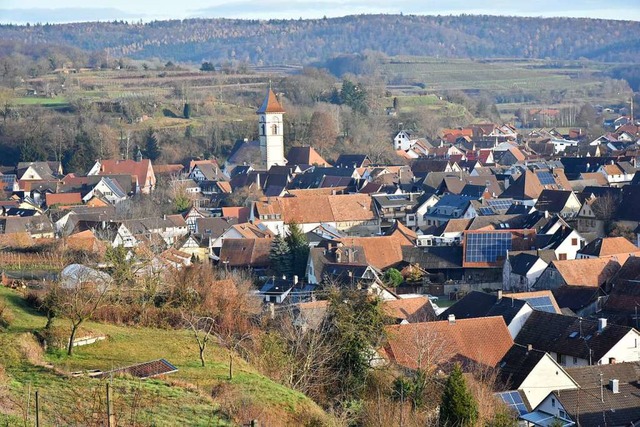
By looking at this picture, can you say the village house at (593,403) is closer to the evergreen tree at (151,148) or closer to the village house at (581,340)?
the village house at (581,340)

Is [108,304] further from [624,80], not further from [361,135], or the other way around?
[624,80]

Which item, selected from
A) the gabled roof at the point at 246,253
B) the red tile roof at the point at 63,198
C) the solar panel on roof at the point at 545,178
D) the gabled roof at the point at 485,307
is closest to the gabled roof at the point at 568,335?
the gabled roof at the point at 485,307

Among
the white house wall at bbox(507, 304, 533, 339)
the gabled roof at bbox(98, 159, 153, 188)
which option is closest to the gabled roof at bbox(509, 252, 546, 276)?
the white house wall at bbox(507, 304, 533, 339)

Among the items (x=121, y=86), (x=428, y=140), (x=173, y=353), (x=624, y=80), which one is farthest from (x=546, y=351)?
(x=624, y=80)

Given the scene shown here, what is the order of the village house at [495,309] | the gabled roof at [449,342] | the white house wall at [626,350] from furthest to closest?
the village house at [495,309]
the white house wall at [626,350]
the gabled roof at [449,342]

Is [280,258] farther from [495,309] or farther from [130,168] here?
[130,168]

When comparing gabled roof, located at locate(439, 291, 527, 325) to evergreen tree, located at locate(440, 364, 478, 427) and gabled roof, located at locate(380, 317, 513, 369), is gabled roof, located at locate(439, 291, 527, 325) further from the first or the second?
evergreen tree, located at locate(440, 364, 478, 427)
